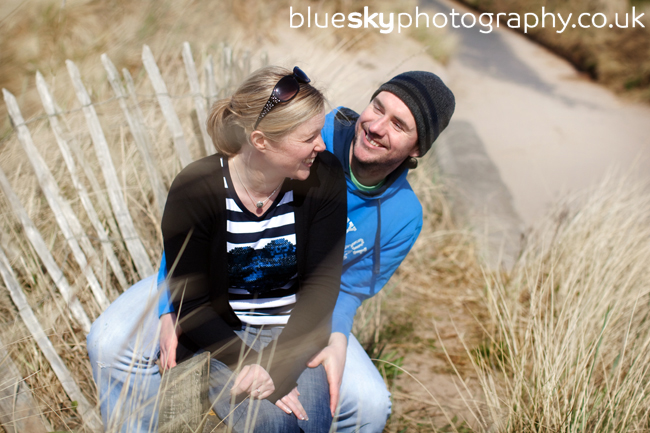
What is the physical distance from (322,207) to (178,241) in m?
0.53

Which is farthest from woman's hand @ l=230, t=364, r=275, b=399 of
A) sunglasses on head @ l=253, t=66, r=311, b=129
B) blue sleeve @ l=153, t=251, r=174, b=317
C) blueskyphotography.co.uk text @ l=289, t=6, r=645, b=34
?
blueskyphotography.co.uk text @ l=289, t=6, r=645, b=34

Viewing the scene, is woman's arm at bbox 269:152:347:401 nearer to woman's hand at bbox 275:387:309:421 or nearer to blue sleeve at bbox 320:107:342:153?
woman's hand at bbox 275:387:309:421

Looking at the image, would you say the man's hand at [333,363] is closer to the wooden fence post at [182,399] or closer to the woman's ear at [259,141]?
the wooden fence post at [182,399]

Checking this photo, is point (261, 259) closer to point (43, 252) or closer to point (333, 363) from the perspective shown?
point (333, 363)

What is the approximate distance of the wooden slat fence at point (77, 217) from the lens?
1869 millimetres

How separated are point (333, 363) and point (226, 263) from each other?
546mm

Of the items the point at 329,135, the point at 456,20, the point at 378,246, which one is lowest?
the point at 378,246

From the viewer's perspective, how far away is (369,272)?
6.33 feet

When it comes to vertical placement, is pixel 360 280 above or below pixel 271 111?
below

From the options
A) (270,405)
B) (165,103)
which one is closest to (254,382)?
(270,405)

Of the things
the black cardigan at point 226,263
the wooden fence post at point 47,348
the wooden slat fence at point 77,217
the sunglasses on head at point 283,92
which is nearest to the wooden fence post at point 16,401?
the wooden slat fence at point 77,217

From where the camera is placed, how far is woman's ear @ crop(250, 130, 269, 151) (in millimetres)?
1472

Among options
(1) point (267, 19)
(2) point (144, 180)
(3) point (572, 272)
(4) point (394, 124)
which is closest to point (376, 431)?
(4) point (394, 124)

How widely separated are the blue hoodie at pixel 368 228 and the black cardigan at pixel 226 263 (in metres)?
0.17
